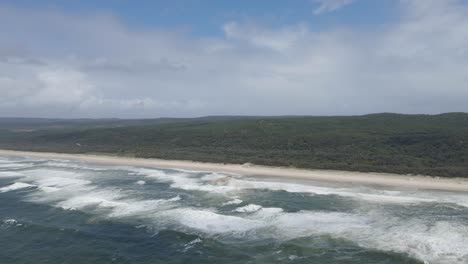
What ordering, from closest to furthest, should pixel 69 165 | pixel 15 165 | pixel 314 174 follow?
pixel 314 174, pixel 69 165, pixel 15 165

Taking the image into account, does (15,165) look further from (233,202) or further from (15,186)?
(233,202)

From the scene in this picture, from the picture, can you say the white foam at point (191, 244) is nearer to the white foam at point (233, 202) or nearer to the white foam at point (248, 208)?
the white foam at point (248, 208)

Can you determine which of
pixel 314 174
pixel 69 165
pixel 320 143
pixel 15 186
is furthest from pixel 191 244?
pixel 320 143

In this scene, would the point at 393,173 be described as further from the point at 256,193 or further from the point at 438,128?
the point at 438,128

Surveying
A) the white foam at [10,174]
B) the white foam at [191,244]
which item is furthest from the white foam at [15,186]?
the white foam at [191,244]

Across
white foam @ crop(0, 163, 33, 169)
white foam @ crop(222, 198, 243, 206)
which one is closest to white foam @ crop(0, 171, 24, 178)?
white foam @ crop(0, 163, 33, 169)

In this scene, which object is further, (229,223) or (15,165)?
(15,165)

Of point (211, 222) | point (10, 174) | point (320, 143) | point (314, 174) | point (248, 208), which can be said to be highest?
point (320, 143)

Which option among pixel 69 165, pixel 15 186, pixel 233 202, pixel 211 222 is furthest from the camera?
pixel 69 165
